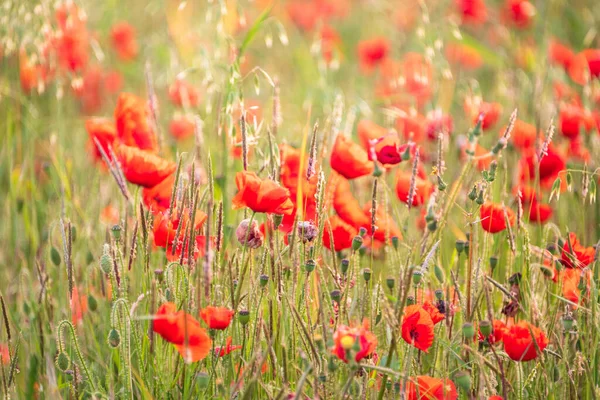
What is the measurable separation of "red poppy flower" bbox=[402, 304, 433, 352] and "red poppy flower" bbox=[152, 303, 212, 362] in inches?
14.1

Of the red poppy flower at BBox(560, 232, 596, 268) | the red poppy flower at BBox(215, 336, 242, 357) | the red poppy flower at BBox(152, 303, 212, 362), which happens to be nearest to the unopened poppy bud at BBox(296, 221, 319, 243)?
the red poppy flower at BBox(215, 336, 242, 357)

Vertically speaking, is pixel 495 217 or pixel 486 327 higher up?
pixel 495 217

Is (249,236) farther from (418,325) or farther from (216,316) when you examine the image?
(418,325)

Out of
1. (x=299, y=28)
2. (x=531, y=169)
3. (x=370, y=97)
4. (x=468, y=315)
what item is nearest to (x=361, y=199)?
(x=531, y=169)

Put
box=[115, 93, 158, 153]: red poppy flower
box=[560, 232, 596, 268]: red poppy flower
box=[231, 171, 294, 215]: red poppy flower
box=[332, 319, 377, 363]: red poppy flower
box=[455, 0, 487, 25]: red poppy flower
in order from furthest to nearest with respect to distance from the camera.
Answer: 1. box=[455, 0, 487, 25]: red poppy flower
2. box=[115, 93, 158, 153]: red poppy flower
3. box=[560, 232, 596, 268]: red poppy flower
4. box=[231, 171, 294, 215]: red poppy flower
5. box=[332, 319, 377, 363]: red poppy flower

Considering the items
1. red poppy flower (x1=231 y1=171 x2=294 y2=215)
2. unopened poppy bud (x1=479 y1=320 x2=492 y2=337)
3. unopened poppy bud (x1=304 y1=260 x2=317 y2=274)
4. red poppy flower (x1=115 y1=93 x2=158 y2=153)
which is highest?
red poppy flower (x1=115 y1=93 x2=158 y2=153)

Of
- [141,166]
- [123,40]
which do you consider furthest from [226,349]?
[123,40]

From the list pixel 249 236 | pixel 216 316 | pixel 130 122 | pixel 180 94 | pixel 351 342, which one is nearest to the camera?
pixel 351 342

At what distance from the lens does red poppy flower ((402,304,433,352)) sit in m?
1.41

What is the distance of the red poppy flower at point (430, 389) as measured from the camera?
1.40 metres

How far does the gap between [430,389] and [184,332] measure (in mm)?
463

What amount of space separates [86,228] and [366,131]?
0.82m

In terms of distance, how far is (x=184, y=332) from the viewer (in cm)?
128

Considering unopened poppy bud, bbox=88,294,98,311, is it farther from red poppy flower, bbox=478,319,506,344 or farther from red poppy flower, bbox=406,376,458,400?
red poppy flower, bbox=478,319,506,344
